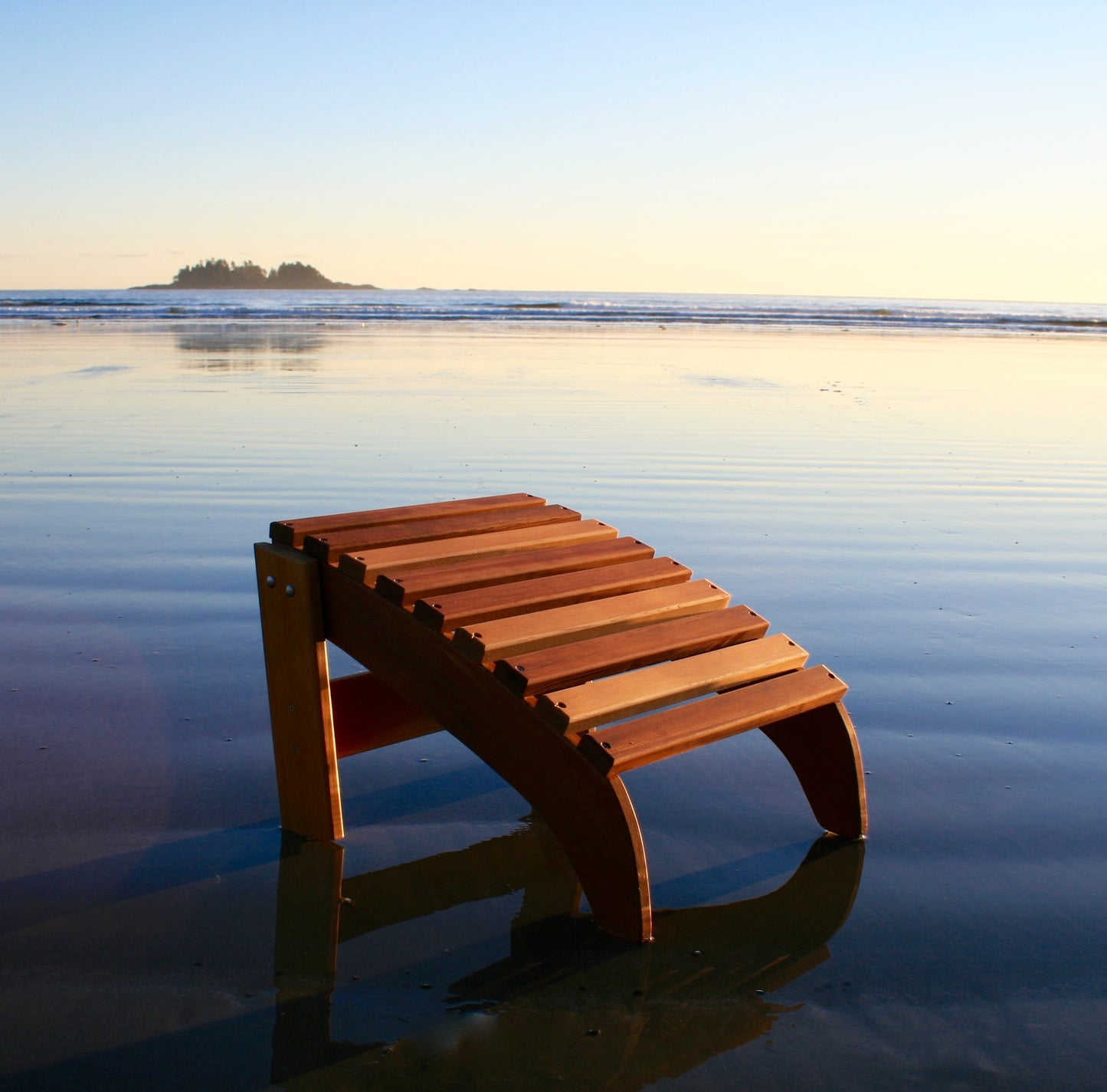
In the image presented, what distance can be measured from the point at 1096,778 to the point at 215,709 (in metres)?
2.83

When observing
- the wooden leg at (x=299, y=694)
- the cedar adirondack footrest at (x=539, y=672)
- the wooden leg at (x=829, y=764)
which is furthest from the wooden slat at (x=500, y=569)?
the wooden leg at (x=829, y=764)

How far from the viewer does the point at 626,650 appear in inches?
101

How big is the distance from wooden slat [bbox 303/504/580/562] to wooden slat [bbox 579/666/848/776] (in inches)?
34.9

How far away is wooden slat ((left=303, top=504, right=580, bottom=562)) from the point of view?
2723mm

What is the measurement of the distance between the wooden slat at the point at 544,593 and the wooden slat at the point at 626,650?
0.18 meters

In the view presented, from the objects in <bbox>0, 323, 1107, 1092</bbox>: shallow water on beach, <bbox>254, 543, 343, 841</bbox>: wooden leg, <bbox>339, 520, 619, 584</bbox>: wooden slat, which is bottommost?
<bbox>0, 323, 1107, 1092</bbox>: shallow water on beach

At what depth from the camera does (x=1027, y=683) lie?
3.83m

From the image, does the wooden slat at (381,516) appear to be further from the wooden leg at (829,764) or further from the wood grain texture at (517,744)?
the wooden leg at (829,764)

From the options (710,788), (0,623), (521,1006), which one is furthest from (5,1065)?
(0,623)

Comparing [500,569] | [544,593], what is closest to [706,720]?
[544,593]

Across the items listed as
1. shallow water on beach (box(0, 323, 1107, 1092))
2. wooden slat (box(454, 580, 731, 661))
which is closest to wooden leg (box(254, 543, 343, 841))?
shallow water on beach (box(0, 323, 1107, 1092))

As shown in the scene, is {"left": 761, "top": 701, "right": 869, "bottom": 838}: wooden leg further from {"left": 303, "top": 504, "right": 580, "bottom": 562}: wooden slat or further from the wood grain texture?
{"left": 303, "top": 504, "right": 580, "bottom": 562}: wooden slat

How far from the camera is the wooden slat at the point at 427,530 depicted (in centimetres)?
272

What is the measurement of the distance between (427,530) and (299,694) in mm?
603
